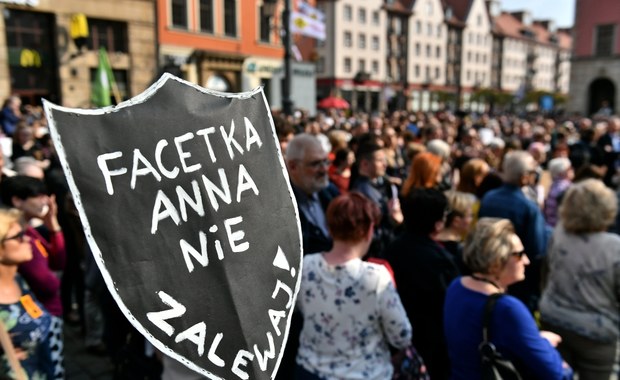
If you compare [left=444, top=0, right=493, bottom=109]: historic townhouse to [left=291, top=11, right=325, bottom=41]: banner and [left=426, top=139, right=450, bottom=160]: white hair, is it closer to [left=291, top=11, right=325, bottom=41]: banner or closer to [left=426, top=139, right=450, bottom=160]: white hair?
[left=291, top=11, right=325, bottom=41]: banner

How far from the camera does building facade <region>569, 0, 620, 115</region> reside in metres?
34.5

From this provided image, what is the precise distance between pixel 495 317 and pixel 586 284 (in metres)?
1.08

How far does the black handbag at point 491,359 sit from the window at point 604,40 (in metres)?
39.8

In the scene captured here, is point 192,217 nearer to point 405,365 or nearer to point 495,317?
point 495,317

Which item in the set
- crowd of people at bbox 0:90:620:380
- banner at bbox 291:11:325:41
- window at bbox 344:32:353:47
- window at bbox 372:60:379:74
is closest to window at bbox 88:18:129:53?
banner at bbox 291:11:325:41

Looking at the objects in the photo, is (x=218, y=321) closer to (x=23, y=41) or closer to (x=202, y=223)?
(x=202, y=223)

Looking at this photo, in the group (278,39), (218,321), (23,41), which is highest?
(278,39)

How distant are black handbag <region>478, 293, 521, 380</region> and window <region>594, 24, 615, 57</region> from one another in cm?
3978

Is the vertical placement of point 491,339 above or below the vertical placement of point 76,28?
below

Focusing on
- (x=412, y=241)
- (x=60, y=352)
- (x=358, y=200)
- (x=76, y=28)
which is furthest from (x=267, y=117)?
(x=76, y=28)

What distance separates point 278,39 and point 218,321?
2561 cm

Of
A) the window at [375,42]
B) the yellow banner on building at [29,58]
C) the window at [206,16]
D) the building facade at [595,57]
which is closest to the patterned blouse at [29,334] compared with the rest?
the yellow banner on building at [29,58]

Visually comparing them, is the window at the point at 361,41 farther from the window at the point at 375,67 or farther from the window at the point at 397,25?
the window at the point at 397,25

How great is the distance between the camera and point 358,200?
246 centimetres
